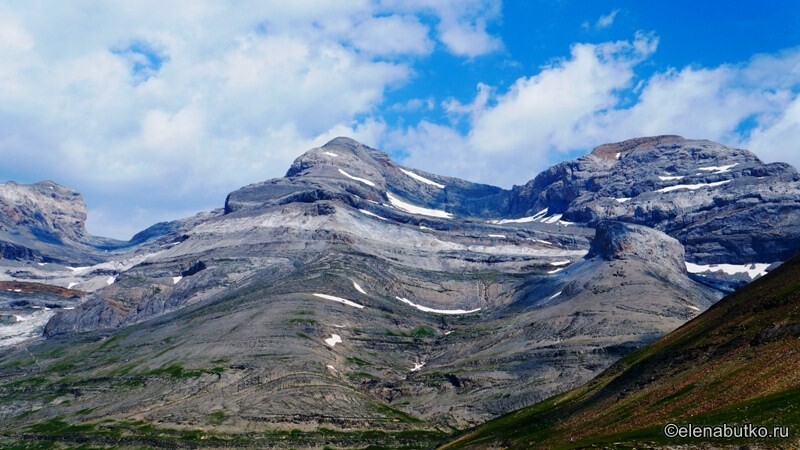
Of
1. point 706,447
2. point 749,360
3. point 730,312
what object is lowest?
point 706,447

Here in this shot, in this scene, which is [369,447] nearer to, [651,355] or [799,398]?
[651,355]

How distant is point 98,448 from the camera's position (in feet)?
642

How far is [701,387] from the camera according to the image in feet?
291

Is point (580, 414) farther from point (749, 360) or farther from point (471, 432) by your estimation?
point (471, 432)

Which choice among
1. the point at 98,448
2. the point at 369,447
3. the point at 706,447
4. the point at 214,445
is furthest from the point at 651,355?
the point at 98,448

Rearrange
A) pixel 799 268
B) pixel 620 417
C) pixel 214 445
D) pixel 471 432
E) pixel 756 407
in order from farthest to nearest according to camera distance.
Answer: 1. pixel 214 445
2. pixel 471 432
3. pixel 799 268
4. pixel 620 417
5. pixel 756 407

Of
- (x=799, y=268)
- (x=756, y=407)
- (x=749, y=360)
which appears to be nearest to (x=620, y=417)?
(x=749, y=360)

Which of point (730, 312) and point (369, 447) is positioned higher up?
point (730, 312)

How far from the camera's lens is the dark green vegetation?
7588 centimetres

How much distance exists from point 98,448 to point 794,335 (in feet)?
503

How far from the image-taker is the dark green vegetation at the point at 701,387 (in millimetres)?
75875

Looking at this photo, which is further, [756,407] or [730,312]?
[730,312]

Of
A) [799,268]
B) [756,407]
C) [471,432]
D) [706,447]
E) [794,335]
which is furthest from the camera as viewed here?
[471,432]

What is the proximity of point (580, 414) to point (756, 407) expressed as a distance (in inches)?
1481
